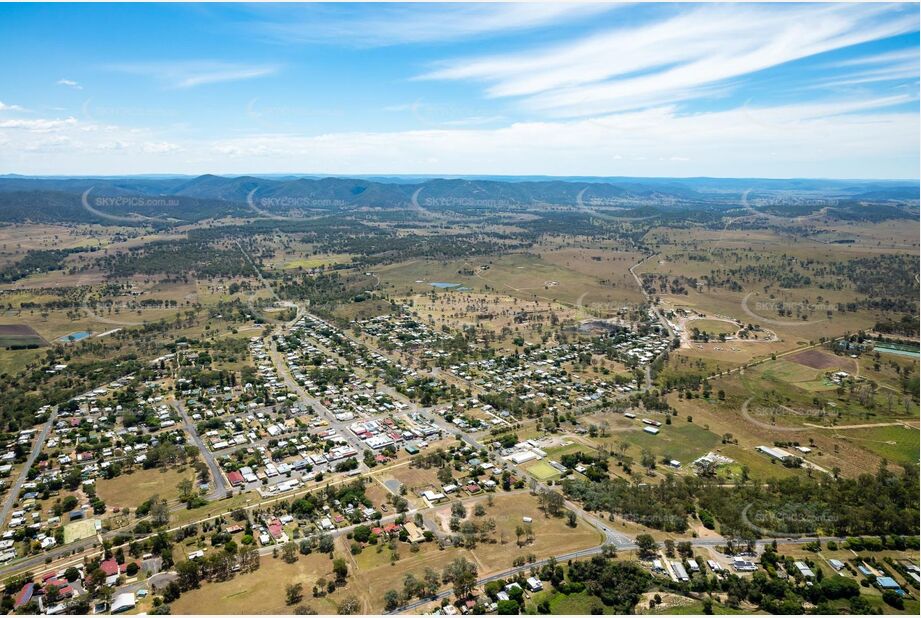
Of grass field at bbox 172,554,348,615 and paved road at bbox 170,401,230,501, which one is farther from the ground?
paved road at bbox 170,401,230,501

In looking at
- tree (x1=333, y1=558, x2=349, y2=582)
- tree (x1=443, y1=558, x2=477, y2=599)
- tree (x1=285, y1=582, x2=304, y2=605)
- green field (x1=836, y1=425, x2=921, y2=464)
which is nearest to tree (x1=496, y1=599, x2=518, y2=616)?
tree (x1=443, y1=558, x2=477, y2=599)

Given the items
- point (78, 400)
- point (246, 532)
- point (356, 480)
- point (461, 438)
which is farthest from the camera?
point (78, 400)

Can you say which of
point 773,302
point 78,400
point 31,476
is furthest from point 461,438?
point 773,302

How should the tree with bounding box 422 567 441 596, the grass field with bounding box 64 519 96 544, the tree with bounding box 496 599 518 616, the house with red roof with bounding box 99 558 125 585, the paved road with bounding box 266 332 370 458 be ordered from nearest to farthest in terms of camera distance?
the tree with bounding box 496 599 518 616
the tree with bounding box 422 567 441 596
the house with red roof with bounding box 99 558 125 585
the grass field with bounding box 64 519 96 544
the paved road with bounding box 266 332 370 458

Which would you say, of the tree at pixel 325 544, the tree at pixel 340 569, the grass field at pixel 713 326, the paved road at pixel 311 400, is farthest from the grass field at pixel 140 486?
the grass field at pixel 713 326

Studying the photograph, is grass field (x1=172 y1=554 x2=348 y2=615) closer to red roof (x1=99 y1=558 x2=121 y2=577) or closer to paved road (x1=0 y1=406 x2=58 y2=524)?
red roof (x1=99 y1=558 x2=121 y2=577)

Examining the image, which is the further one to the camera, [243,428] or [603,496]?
[243,428]

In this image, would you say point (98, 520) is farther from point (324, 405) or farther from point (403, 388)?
point (403, 388)
